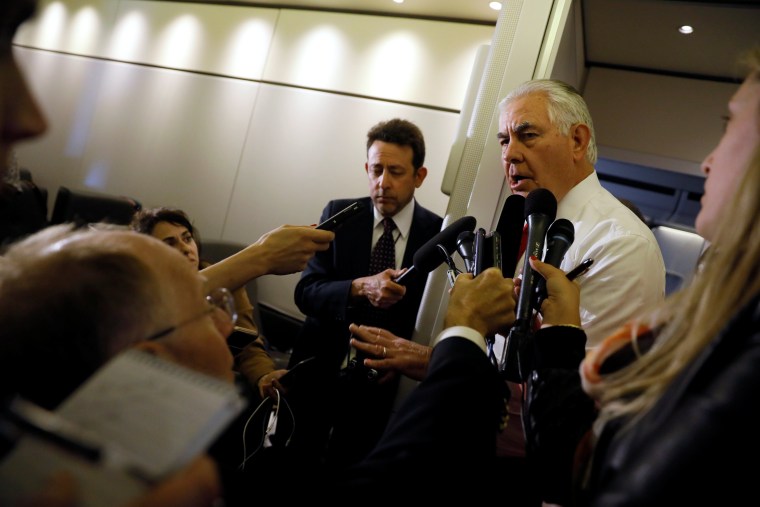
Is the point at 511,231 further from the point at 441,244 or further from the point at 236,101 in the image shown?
the point at 236,101

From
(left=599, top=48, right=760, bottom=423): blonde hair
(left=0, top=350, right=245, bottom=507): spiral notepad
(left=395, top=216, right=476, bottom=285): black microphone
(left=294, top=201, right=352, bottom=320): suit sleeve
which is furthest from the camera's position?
(left=294, top=201, right=352, bottom=320): suit sleeve

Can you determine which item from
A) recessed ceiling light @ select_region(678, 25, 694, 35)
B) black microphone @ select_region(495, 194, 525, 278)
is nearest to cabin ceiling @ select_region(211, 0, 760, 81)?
recessed ceiling light @ select_region(678, 25, 694, 35)

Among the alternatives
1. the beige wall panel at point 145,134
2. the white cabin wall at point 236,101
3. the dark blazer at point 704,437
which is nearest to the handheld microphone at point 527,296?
the dark blazer at point 704,437

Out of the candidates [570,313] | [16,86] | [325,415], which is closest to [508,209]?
[570,313]

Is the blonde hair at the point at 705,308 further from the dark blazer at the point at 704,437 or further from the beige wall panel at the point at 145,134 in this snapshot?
the beige wall panel at the point at 145,134

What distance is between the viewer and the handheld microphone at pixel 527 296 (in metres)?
1.04

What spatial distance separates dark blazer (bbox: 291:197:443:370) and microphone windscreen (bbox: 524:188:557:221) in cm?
100

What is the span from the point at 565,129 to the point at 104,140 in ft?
14.2

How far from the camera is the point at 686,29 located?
2744 millimetres

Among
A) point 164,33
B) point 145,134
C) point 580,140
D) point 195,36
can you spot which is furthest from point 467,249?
point 164,33

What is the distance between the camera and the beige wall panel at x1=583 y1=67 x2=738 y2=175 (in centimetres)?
334

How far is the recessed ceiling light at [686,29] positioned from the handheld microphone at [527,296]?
6.54ft

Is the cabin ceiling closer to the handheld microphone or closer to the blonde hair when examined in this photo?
the handheld microphone

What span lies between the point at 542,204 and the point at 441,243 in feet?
1.01
